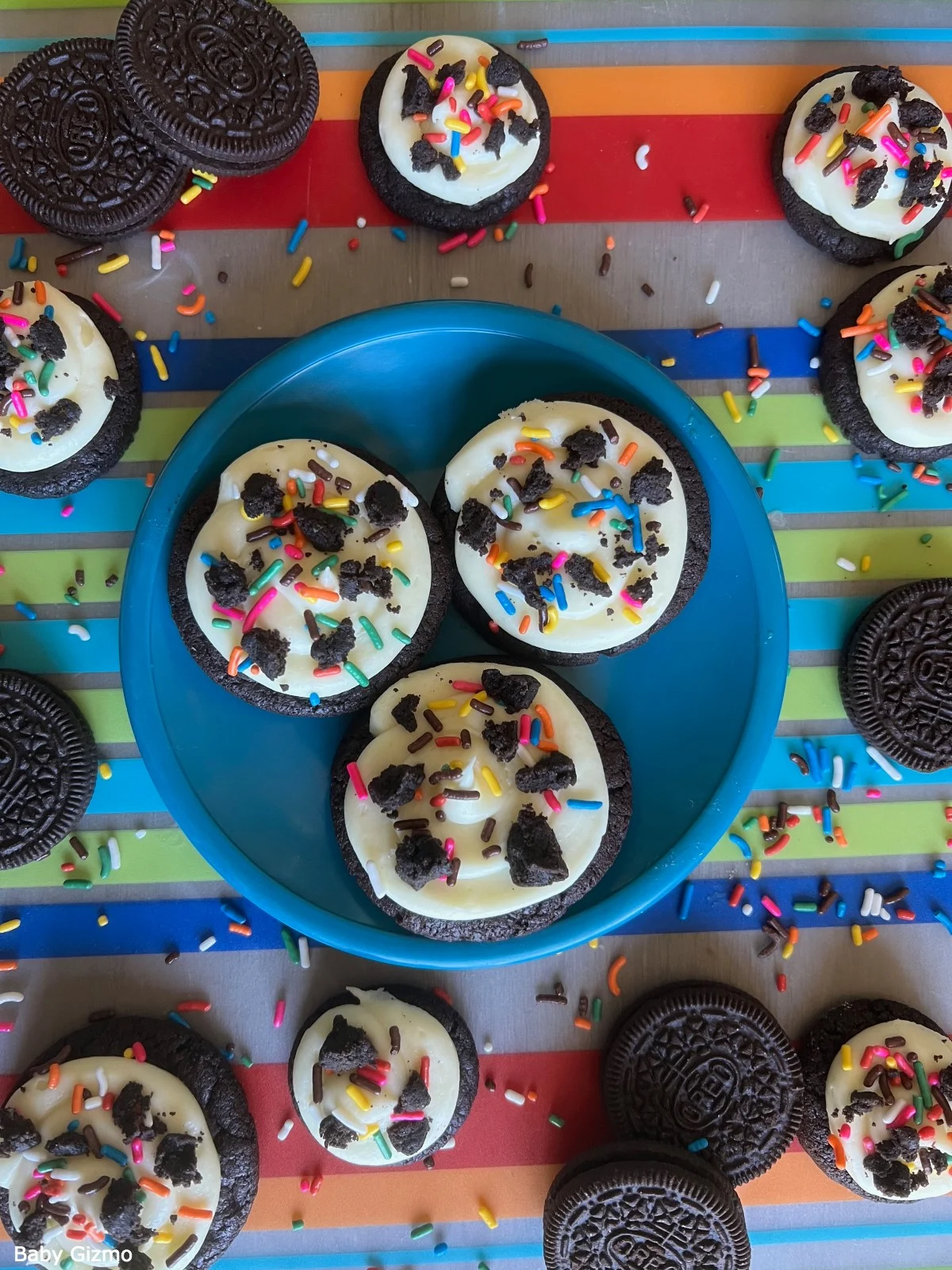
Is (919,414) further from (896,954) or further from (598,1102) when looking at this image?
(598,1102)

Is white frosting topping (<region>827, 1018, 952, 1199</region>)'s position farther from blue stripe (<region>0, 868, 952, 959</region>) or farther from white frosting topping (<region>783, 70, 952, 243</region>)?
white frosting topping (<region>783, 70, 952, 243</region>)

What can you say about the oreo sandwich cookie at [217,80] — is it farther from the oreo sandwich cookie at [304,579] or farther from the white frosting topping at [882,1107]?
the white frosting topping at [882,1107]

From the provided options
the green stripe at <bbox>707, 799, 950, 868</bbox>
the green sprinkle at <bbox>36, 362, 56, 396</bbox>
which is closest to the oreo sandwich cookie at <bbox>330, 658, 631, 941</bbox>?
the green stripe at <bbox>707, 799, 950, 868</bbox>

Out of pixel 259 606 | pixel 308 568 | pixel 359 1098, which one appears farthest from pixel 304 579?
pixel 359 1098

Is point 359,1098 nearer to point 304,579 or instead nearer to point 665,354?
point 304,579

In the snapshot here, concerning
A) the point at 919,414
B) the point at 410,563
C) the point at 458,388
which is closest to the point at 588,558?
the point at 410,563
